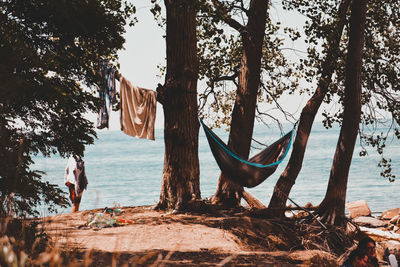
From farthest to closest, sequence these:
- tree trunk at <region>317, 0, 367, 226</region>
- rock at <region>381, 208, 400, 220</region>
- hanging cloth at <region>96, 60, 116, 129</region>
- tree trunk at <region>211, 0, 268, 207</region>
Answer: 1. rock at <region>381, 208, 400, 220</region>
2. tree trunk at <region>211, 0, 268, 207</region>
3. tree trunk at <region>317, 0, 367, 226</region>
4. hanging cloth at <region>96, 60, 116, 129</region>

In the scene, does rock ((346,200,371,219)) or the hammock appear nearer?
the hammock

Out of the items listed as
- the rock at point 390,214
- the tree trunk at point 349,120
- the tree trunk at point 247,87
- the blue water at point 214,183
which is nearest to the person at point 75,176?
the tree trunk at point 247,87

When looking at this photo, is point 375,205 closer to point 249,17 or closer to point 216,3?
point 249,17

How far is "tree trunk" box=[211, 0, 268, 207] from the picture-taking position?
21.4 ft

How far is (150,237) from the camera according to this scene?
498 centimetres

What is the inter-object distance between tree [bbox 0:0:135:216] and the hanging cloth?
20.0 inches

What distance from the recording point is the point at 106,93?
5.57 m

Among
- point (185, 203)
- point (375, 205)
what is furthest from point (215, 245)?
point (375, 205)

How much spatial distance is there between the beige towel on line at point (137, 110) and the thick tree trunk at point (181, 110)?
306 mm

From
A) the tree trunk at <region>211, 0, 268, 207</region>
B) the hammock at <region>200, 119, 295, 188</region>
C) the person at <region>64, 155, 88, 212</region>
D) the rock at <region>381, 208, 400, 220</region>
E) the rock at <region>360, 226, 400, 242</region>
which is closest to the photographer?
the hammock at <region>200, 119, 295, 188</region>

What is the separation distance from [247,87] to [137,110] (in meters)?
1.65

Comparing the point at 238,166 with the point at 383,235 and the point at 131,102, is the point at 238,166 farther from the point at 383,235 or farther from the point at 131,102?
the point at 383,235

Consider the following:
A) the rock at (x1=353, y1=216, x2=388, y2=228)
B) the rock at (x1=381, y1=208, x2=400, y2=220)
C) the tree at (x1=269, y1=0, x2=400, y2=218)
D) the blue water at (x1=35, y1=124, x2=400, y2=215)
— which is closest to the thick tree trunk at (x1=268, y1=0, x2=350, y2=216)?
the tree at (x1=269, y1=0, x2=400, y2=218)

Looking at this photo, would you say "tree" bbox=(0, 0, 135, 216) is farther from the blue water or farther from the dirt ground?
the blue water
